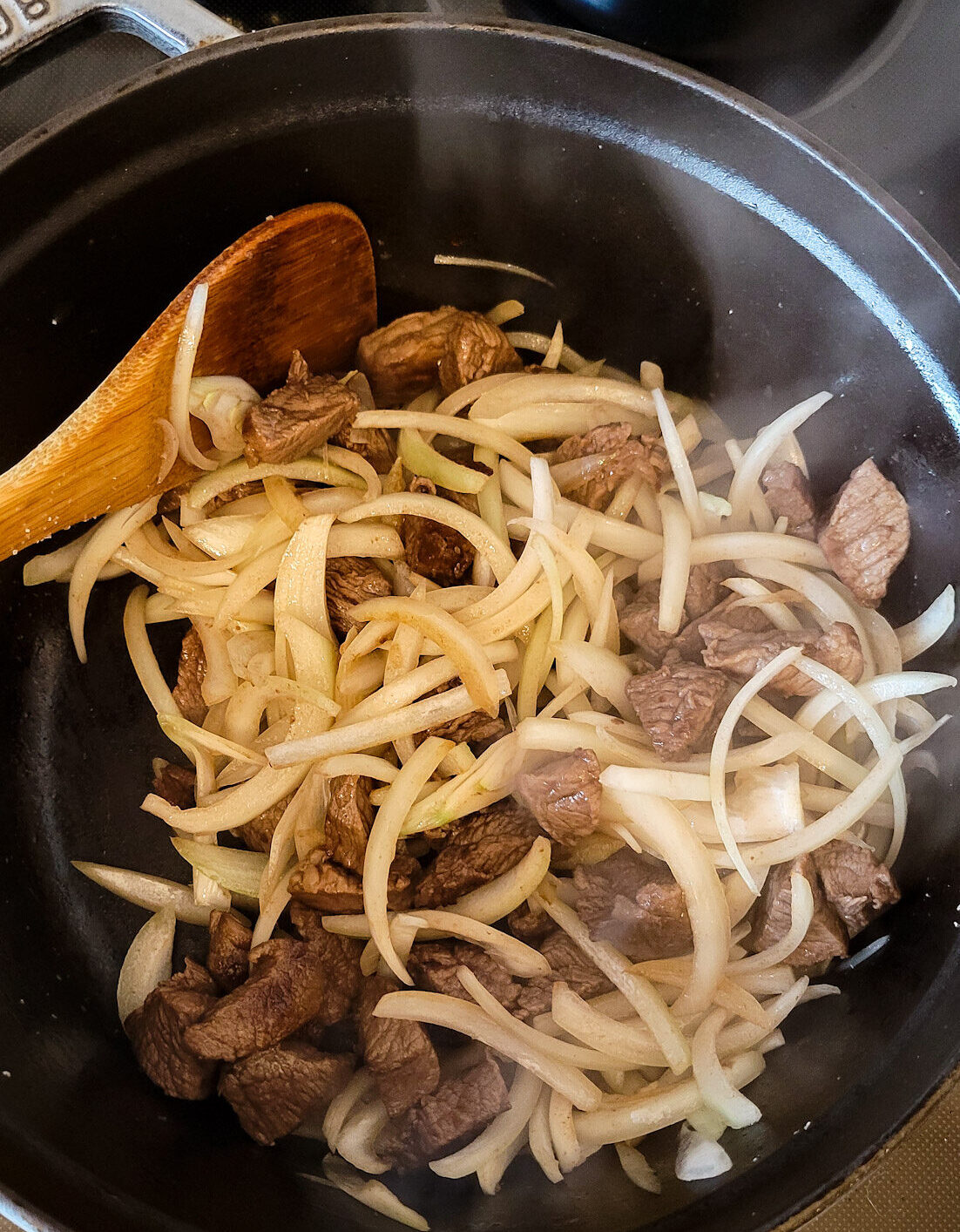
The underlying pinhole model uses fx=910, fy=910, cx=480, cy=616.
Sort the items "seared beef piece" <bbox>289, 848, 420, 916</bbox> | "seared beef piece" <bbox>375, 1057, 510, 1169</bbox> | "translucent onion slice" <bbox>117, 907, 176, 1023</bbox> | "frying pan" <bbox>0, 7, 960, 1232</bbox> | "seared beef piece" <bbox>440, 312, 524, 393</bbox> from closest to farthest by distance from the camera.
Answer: "frying pan" <bbox>0, 7, 960, 1232</bbox>
"seared beef piece" <bbox>375, 1057, 510, 1169</bbox>
"seared beef piece" <bbox>289, 848, 420, 916</bbox>
"translucent onion slice" <bbox>117, 907, 176, 1023</bbox>
"seared beef piece" <bbox>440, 312, 524, 393</bbox>

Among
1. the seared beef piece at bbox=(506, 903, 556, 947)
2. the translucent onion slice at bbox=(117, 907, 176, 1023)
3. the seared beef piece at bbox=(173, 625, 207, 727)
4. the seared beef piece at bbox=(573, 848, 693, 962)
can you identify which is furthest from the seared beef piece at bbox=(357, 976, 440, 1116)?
the seared beef piece at bbox=(173, 625, 207, 727)

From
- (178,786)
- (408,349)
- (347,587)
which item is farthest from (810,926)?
(408,349)

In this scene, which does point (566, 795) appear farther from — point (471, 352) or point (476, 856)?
point (471, 352)

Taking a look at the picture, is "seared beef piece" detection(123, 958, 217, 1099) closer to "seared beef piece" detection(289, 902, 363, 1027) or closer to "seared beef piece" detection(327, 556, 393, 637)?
"seared beef piece" detection(289, 902, 363, 1027)

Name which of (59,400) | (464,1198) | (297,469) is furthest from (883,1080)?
(59,400)

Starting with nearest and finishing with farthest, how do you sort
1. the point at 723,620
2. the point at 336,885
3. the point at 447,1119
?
A: the point at 447,1119, the point at 336,885, the point at 723,620

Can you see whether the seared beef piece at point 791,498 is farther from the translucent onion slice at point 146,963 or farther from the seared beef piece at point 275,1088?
the translucent onion slice at point 146,963
